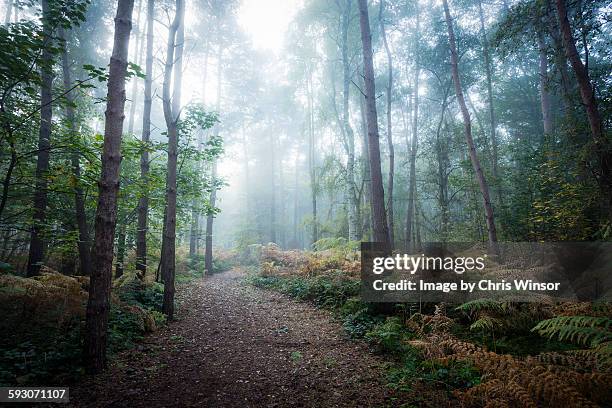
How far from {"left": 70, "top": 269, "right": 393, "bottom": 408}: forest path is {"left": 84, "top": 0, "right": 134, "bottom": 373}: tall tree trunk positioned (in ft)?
1.78

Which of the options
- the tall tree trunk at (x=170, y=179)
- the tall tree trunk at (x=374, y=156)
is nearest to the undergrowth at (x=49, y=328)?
the tall tree trunk at (x=170, y=179)

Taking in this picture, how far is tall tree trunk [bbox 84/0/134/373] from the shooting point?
4332 mm

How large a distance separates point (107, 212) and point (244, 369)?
3.35m

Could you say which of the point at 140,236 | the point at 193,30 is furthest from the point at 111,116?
the point at 193,30

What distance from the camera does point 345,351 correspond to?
539 centimetres

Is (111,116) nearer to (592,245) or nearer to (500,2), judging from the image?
(592,245)

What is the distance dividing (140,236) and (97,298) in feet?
20.3

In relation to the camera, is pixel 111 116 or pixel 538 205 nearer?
pixel 111 116

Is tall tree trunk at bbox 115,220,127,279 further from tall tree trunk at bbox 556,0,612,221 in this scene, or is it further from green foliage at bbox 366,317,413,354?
tall tree trunk at bbox 556,0,612,221

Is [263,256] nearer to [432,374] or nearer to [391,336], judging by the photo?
[391,336]

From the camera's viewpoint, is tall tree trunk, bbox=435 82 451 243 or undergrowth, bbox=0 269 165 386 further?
tall tree trunk, bbox=435 82 451 243

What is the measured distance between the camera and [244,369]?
4664 millimetres

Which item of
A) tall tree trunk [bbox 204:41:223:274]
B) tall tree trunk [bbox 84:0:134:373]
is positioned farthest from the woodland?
tall tree trunk [bbox 204:41:223:274]

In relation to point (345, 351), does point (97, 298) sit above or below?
above
